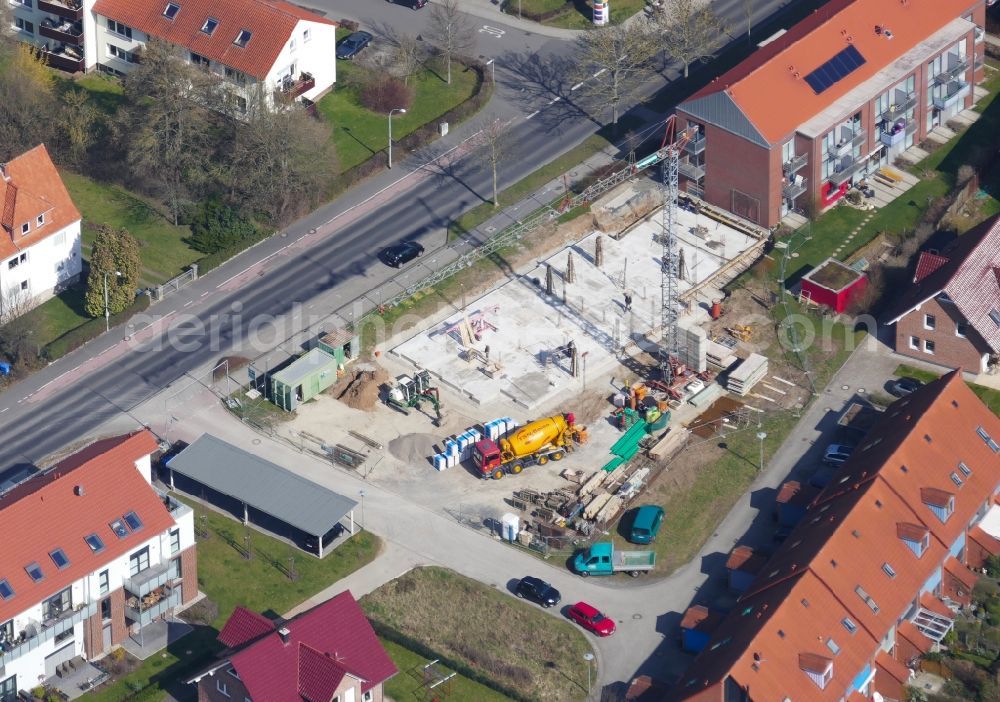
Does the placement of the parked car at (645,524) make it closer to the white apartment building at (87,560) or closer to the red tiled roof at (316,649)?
the red tiled roof at (316,649)

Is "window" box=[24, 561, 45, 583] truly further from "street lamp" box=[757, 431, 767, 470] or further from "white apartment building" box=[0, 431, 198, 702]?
"street lamp" box=[757, 431, 767, 470]

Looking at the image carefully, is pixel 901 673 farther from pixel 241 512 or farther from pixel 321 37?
pixel 321 37

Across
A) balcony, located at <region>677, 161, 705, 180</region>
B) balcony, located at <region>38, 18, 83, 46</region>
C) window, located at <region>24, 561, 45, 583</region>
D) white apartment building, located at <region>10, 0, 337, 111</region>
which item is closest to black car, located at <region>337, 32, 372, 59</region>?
white apartment building, located at <region>10, 0, 337, 111</region>

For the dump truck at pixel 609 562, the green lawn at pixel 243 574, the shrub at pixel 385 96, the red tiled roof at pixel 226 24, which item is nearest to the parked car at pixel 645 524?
the dump truck at pixel 609 562

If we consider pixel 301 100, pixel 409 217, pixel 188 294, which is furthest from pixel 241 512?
pixel 301 100

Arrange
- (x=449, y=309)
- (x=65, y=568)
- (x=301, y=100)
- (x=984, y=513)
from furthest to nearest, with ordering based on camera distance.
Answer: (x=301, y=100), (x=449, y=309), (x=984, y=513), (x=65, y=568)

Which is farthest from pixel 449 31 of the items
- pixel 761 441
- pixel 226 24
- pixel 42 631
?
pixel 42 631
